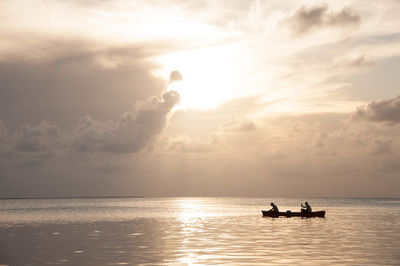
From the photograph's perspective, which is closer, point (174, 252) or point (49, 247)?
point (174, 252)

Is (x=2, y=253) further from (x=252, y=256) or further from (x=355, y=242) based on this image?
(x=355, y=242)

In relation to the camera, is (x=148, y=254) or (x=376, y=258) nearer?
(x=376, y=258)

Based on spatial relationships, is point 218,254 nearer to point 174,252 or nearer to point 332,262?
point 174,252

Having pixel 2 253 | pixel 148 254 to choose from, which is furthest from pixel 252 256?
pixel 2 253

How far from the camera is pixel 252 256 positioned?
3538 centimetres

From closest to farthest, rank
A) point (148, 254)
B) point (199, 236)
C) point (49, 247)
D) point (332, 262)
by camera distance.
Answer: point (332, 262)
point (148, 254)
point (49, 247)
point (199, 236)

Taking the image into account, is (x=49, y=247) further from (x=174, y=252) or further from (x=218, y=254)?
(x=218, y=254)

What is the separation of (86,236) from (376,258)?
3041 cm

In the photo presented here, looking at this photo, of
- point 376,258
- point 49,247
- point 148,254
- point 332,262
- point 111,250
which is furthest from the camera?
point 49,247

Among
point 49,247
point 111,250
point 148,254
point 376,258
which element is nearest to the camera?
point 376,258

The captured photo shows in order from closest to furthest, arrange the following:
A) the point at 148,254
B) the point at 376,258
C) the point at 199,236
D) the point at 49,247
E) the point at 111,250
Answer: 1. the point at 376,258
2. the point at 148,254
3. the point at 111,250
4. the point at 49,247
5. the point at 199,236

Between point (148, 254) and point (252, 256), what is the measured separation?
7.97 metres

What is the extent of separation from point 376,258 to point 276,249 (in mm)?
7846

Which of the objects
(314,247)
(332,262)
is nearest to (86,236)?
(314,247)
